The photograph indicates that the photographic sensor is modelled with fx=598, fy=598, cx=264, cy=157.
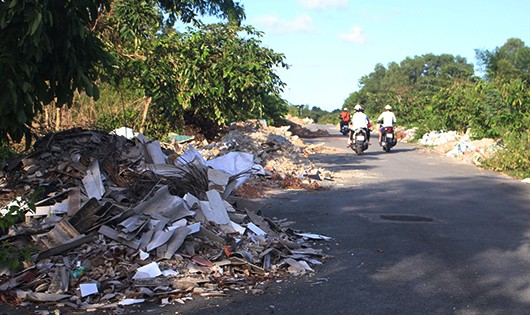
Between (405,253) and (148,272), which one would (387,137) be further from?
(148,272)

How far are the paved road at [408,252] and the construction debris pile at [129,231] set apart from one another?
476 millimetres

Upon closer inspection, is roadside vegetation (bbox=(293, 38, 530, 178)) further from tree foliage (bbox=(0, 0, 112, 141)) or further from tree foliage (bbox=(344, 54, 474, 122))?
tree foliage (bbox=(0, 0, 112, 141))

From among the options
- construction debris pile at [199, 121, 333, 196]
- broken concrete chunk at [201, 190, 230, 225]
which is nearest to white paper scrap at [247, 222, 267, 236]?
broken concrete chunk at [201, 190, 230, 225]

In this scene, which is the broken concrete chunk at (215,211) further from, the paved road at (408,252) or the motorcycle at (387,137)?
the motorcycle at (387,137)

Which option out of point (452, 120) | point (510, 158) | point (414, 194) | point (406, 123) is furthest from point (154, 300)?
point (406, 123)

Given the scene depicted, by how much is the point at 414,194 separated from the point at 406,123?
37406 mm

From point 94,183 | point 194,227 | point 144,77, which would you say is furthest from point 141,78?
point 194,227

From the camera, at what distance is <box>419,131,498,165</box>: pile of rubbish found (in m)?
21.8

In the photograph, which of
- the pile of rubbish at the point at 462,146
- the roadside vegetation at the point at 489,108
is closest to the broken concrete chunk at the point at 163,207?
the roadside vegetation at the point at 489,108

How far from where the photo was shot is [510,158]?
736 inches

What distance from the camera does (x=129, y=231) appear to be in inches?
275

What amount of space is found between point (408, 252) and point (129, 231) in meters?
3.62

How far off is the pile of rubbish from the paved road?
6376mm

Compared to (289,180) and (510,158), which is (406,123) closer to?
(510,158)
